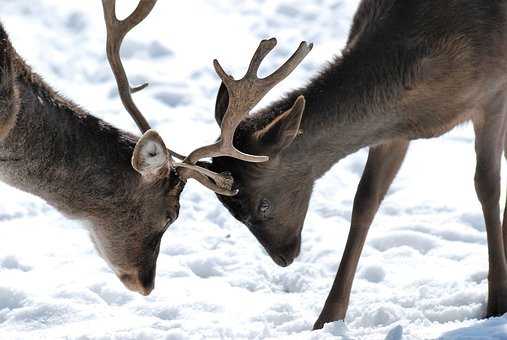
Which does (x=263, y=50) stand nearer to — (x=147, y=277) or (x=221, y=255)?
(x=147, y=277)

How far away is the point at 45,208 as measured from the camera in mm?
7727

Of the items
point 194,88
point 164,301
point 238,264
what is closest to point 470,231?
point 238,264

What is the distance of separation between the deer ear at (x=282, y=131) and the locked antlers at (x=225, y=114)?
0.57 feet

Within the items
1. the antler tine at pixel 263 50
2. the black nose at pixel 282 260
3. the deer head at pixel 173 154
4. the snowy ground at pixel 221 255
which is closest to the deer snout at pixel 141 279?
the deer head at pixel 173 154

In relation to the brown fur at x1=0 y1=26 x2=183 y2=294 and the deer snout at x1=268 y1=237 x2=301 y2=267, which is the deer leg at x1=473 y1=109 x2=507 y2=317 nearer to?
the deer snout at x1=268 y1=237 x2=301 y2=267

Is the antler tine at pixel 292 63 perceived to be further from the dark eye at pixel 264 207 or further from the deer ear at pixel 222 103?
the dark eye at pixel 264 207

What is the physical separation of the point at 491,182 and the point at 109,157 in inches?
84.9

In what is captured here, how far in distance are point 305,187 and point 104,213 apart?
115 centimetres

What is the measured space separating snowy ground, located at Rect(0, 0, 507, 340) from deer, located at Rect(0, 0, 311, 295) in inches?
23.9

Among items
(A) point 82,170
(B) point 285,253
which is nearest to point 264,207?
(B) point 285,253

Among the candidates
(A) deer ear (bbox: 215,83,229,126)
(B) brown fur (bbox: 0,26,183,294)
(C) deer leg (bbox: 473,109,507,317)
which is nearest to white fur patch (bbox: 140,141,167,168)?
(B) brown fur (bbox: 0,26,183,294)

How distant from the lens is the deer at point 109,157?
512cm

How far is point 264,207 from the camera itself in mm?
5883

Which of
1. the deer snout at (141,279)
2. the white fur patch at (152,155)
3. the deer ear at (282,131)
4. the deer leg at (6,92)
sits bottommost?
the deer snout at (141,279)
